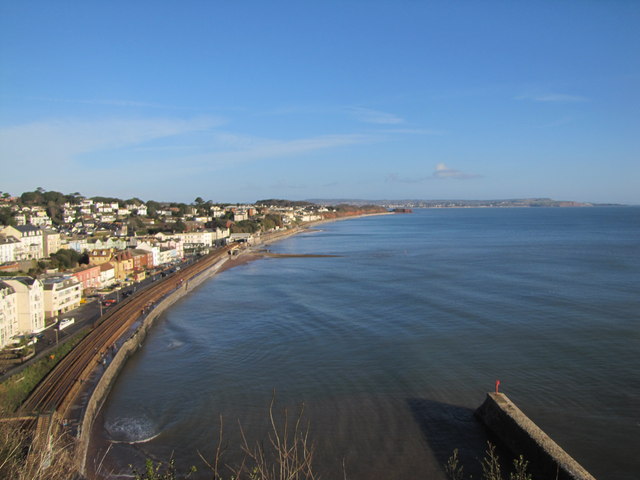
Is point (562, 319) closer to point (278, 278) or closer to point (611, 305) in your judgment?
point (611, 305)

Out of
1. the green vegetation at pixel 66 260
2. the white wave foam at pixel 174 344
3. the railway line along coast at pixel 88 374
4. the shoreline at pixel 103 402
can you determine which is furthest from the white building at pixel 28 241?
the white wave foam at pixel 174 344

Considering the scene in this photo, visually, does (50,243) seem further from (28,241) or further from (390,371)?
(390,371)

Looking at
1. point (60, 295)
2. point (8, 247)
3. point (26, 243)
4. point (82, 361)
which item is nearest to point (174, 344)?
point (82, 361)

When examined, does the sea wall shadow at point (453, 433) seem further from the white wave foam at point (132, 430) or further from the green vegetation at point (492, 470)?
the white wave foam at point (132, 430)

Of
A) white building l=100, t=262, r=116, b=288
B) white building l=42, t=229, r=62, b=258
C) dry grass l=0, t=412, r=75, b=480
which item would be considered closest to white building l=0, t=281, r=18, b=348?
dry grass l=0, t=412, r=75, b=480

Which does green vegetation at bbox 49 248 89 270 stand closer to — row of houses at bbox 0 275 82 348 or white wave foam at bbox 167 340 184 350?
row of houses at bbox 0 275 82 348

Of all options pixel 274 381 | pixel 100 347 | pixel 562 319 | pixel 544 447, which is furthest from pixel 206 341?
pixel 562 319
